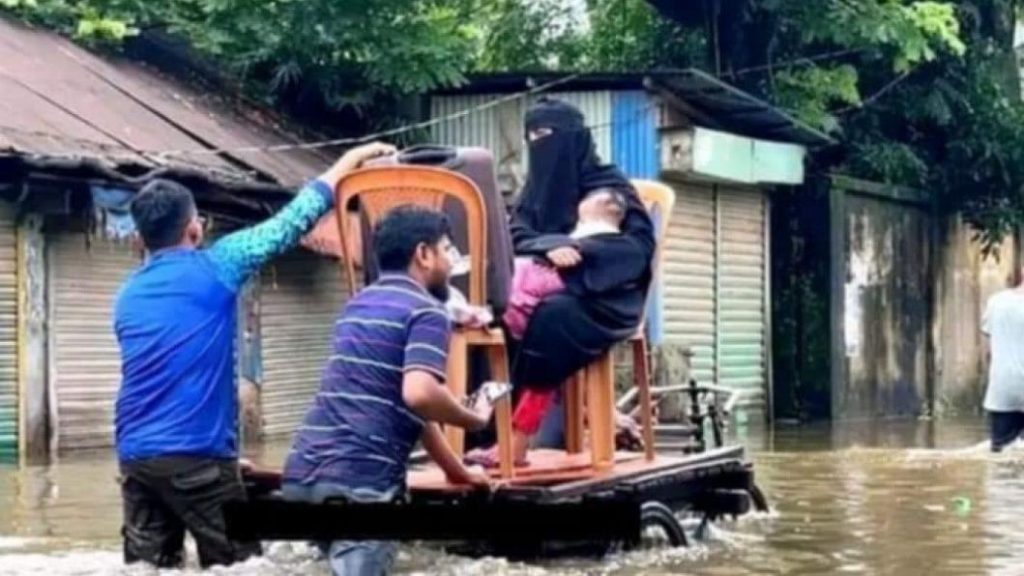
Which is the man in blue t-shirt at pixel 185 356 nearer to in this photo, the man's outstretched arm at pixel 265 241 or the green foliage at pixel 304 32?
the man's outstretched arm at pixel 265 241

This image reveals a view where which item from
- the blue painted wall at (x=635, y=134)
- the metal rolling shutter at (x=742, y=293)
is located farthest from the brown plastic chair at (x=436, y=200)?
the metal rolling shutter at (x=742, y=293)

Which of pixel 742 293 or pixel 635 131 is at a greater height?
pixel 635 131

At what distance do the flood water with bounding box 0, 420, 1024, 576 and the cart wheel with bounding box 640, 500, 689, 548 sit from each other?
0.08m

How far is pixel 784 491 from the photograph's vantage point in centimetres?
1337

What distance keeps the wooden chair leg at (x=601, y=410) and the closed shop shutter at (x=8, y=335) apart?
8.16 m

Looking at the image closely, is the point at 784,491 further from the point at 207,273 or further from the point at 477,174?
the point at 207,273

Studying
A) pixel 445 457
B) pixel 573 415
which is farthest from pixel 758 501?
pixel 445 457

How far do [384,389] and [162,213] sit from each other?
1353 millimetres

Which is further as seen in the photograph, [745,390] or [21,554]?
[745,390]

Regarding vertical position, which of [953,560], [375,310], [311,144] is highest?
[311,144]

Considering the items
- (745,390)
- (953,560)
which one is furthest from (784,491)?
(745,390)

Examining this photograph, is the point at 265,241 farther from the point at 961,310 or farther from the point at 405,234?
the point at 961,310

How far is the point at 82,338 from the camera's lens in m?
17.0

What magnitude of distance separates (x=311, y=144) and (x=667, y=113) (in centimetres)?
376
